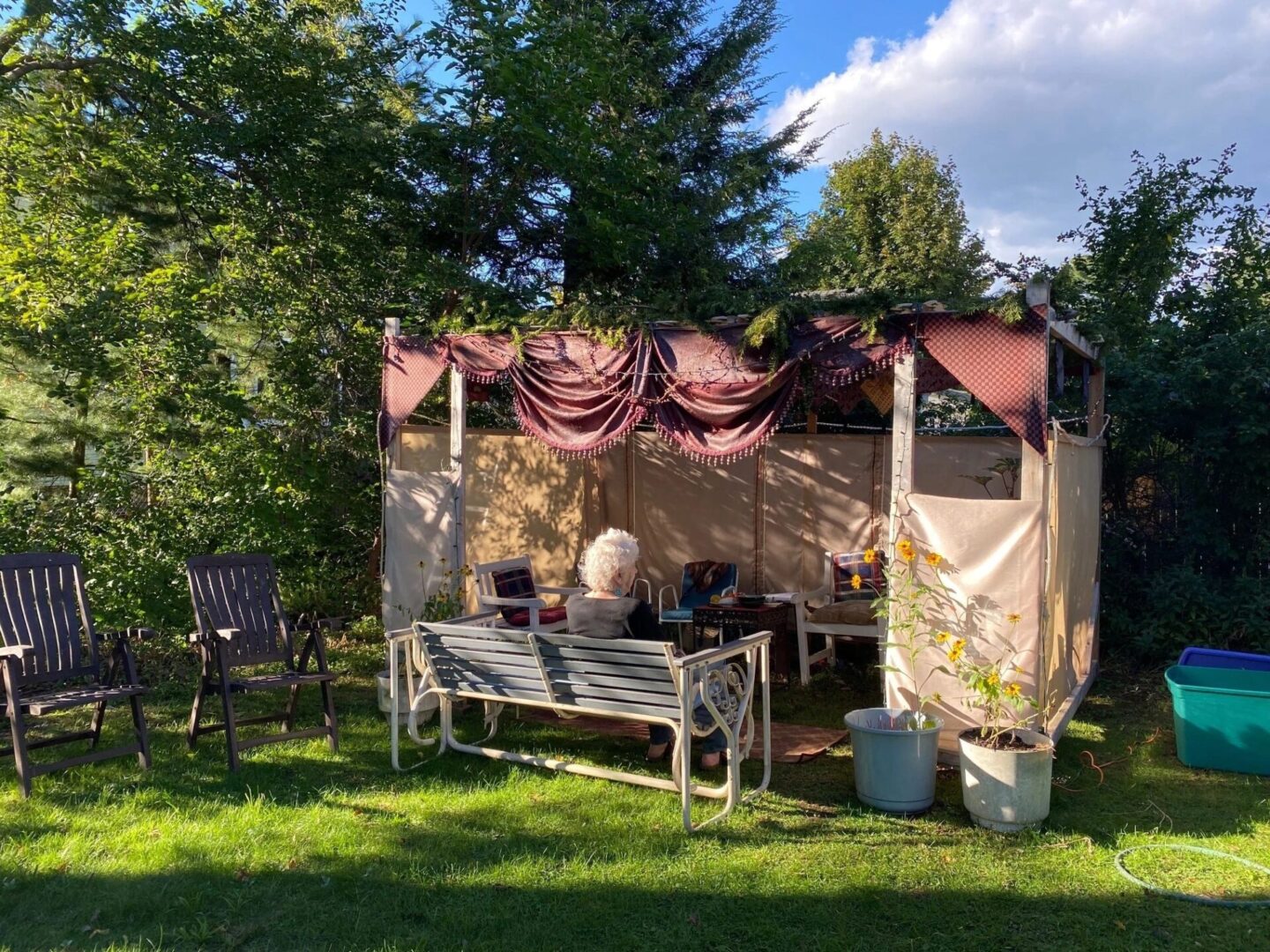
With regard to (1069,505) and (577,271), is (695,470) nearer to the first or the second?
(577,271)

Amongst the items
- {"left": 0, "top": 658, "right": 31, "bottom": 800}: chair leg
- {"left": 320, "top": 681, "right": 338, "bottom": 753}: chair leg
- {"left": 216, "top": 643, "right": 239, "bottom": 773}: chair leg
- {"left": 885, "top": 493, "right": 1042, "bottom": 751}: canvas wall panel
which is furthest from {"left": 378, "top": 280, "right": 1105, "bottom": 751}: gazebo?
{"left": 0, "top": 658, "right": 31, "bottom": 800}: chair leg

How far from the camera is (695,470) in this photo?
7934mm

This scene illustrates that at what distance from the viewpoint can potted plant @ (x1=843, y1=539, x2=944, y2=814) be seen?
13.5 feet

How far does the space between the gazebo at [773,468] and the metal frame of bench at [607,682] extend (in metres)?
0.94

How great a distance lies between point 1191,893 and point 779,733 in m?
2.32

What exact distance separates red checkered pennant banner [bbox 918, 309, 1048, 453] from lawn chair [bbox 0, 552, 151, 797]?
4226mm

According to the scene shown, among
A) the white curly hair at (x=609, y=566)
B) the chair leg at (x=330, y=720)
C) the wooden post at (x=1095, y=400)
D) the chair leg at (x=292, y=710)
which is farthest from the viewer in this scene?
the wooden post at (x=1095, y=400)

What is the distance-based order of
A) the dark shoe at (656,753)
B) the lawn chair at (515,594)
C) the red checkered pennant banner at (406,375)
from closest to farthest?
the dark shoe at (656,753) → the lawn chair at (515,594) → the red checkered pennant banner at (406,375)

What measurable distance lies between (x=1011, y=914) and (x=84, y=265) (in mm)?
6775

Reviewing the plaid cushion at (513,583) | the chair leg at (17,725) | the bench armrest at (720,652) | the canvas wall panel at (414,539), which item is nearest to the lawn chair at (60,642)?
the chair leg at (17,725)

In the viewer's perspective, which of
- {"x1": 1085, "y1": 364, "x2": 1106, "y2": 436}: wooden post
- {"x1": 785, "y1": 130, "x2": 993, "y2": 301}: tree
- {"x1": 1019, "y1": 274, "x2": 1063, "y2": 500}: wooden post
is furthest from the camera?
{"x1": 785, "y1": 130, "x2": 993, "y2": 301}: tree

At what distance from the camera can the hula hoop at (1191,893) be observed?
3281mm

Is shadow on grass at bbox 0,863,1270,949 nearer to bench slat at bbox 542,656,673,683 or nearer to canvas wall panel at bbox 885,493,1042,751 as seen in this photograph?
bench slat at bbox 542,656,673,683

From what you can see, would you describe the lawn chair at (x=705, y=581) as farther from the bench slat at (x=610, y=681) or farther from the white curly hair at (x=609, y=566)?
the bench slat at (x=610, y=681)
